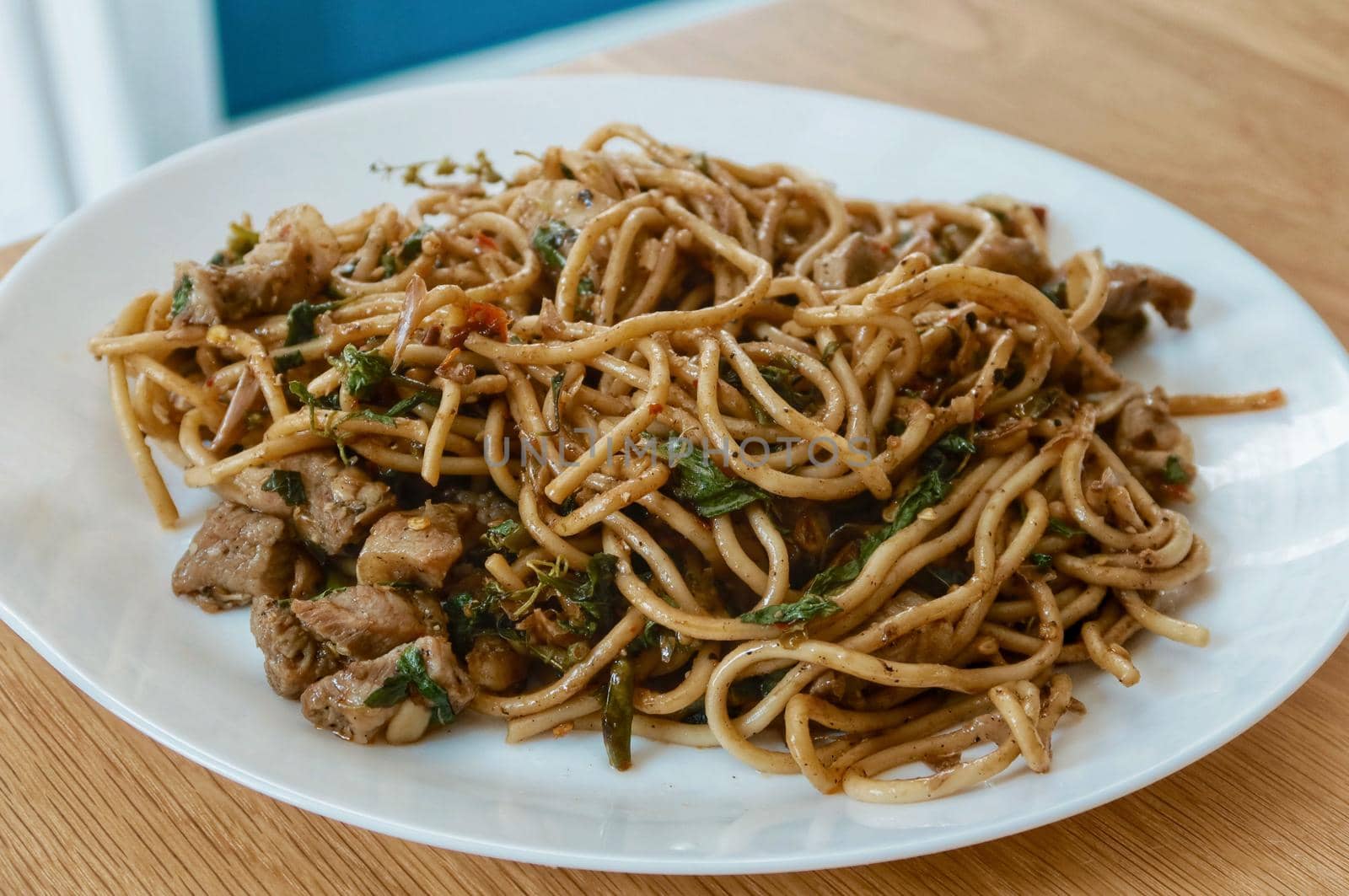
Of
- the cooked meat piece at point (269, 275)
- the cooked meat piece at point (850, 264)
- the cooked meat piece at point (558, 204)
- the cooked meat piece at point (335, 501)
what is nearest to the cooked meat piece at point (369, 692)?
the cooked meat piece at point (335, 501)

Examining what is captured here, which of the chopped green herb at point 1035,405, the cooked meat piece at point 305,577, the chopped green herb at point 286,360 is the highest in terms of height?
the chopped green herb at point 1035,405

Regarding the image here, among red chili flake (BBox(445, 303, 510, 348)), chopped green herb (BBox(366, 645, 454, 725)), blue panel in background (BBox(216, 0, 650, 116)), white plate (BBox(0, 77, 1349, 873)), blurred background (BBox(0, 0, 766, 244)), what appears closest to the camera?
white plate (BBox(0, 77, 1349, 873))

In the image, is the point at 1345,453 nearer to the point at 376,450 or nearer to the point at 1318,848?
the point at 1318,848

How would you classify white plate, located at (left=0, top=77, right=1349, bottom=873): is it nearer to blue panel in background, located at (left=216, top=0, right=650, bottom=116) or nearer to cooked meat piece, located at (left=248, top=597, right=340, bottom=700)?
cooked meat piece, located at (left=248, top=597, right=340, bottom=700)

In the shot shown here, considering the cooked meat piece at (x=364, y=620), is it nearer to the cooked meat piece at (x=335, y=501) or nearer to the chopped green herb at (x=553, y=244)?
the cooked meat piece at (x=335, y=501)

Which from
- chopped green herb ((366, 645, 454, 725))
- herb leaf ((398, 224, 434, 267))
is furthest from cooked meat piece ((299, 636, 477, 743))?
herb leaf ((398, 224, 434, 267))

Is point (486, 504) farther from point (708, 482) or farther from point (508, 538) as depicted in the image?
point (708, 482)

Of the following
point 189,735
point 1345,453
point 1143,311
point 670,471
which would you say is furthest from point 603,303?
point 1345,453
